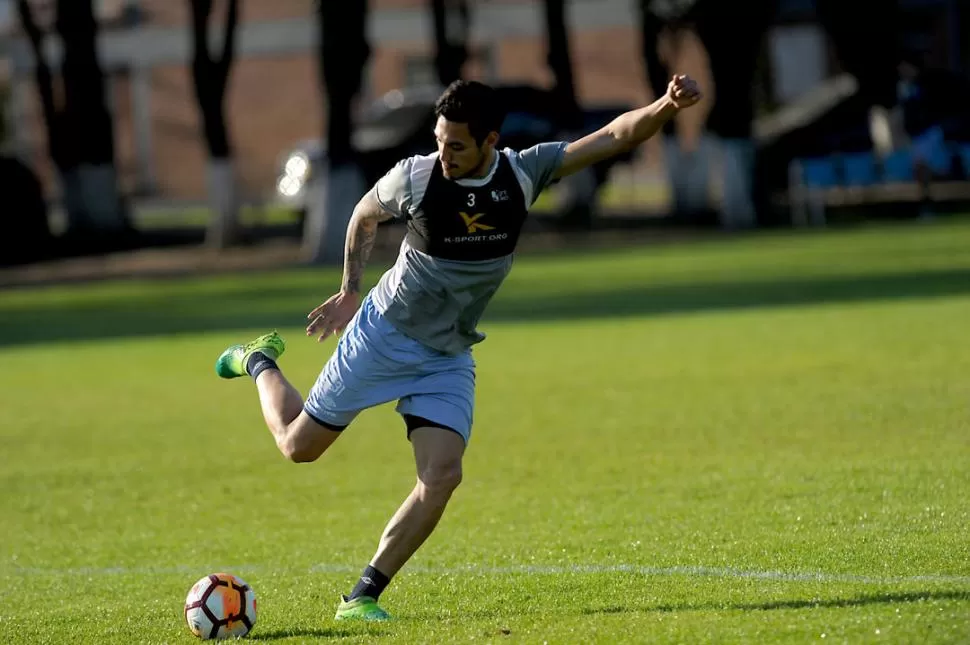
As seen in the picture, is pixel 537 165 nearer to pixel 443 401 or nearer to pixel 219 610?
pixel 443 401

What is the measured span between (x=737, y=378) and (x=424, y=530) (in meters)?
8.66

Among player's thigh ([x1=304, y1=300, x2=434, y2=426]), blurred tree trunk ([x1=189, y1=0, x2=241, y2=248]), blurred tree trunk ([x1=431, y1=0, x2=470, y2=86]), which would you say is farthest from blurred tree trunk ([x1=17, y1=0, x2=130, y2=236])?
player's thigh ([x1=304, y1=300, x2=434, y2=426])

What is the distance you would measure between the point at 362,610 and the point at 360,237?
1.62 m

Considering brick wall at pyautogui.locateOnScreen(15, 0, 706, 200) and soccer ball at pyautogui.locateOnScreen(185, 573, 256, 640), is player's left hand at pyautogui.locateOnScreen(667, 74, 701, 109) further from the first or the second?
brick wall at pyautogui.locateOnScreen(15, 0, 706, 200)

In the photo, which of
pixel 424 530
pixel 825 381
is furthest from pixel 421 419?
pixel 825 381

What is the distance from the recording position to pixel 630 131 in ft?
24.4

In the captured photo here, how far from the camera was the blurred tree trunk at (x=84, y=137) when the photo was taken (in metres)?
36.0

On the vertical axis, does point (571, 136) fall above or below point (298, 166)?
above

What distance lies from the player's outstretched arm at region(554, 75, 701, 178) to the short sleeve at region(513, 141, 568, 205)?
0.11 feet

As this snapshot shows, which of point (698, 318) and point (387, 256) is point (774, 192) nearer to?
point (387, 256)

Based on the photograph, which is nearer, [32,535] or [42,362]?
[32,535]

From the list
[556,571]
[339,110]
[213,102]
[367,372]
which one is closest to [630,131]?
[367,372]

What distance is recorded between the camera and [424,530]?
7328 millimetres

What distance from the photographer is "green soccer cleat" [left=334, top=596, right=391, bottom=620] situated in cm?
727
